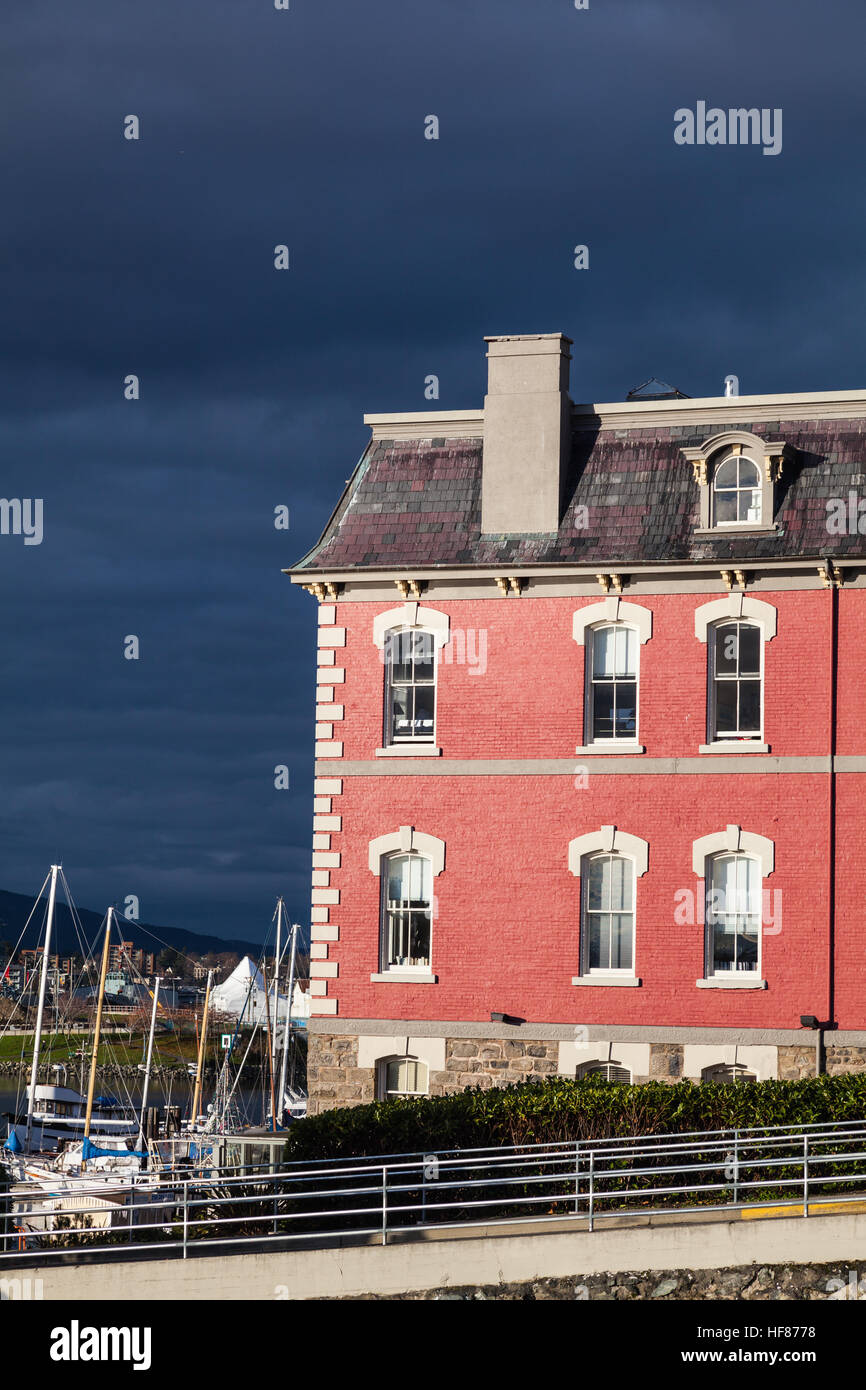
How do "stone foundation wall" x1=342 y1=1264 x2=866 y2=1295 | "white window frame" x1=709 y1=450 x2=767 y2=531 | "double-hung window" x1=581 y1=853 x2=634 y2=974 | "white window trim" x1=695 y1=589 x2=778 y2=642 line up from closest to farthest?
"stone foundation wall" x1=342 y1=1264 x2=866 y2=1295
"white window trim" x1=695 y1=589 x2=778 y2=642
"double-hung window" x1=581 y1=853 x2=634 y2=974
"white window frame" x1=709 y1=450 x2=767 y2=531

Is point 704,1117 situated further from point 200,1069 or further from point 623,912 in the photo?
point 200,1069

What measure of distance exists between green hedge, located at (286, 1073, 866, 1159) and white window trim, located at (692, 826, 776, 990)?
3369 millimetres

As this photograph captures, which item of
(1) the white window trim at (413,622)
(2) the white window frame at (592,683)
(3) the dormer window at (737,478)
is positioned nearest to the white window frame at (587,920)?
(2) the white window frame at (592,683)

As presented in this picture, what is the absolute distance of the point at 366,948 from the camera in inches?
1147

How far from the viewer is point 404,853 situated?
96.0 feet

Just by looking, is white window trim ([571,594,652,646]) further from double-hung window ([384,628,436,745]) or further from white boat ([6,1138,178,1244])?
white boat ([6,1138,178,1244])

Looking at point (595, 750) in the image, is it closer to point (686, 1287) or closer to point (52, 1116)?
point (686, 1287)

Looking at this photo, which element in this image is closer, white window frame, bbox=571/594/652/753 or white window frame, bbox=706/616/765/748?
white window frame, bbox=706/616/765/748

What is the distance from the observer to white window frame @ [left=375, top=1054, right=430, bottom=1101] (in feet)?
93.7

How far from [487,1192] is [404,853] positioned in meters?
7.39

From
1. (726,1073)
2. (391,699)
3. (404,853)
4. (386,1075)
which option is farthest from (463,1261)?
(391,699)

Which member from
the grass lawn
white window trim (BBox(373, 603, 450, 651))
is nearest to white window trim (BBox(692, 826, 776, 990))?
white window trim (BBox(373, 603, 450, 651))

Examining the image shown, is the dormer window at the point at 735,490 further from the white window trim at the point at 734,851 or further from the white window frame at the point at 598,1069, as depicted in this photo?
the white window frame at the point at 598,1069

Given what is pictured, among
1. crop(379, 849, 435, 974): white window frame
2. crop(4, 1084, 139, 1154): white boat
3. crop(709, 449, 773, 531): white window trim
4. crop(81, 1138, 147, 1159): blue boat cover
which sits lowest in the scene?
crop(4, 1084, 139, 1154): white boat
